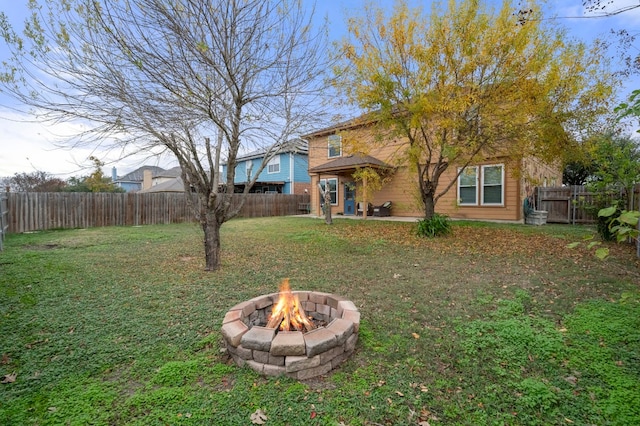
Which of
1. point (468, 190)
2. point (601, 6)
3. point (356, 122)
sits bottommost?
point (468, 190)

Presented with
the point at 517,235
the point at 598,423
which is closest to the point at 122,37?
the point at 598,423

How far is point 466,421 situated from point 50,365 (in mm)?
3269

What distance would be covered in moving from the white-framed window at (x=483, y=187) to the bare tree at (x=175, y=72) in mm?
9128

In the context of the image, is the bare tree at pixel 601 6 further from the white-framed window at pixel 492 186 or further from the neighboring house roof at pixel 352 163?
the neighboring house roof at pixel 352 163

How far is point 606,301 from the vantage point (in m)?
3.63

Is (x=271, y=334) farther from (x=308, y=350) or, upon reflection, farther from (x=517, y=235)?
(x=517, y=235)

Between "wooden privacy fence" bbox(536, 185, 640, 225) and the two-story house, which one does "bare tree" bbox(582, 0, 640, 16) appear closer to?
the two-story house

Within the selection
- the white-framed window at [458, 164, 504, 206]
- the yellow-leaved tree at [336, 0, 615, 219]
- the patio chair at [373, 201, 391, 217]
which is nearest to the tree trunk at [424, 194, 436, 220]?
the yellow-leaved tree at [336, 0, 615, 219]

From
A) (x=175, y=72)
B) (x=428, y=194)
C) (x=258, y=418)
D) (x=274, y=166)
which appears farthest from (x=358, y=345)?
(x=274, y=166)

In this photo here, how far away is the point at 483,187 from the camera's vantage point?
38.7 ft

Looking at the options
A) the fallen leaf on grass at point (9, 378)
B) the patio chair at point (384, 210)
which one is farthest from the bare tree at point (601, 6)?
the patio chair at point (384, 210)

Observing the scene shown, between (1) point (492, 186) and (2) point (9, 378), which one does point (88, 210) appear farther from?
(1) point (492, 186)

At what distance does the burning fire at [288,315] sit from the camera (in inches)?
111

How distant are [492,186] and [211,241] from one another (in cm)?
1105
